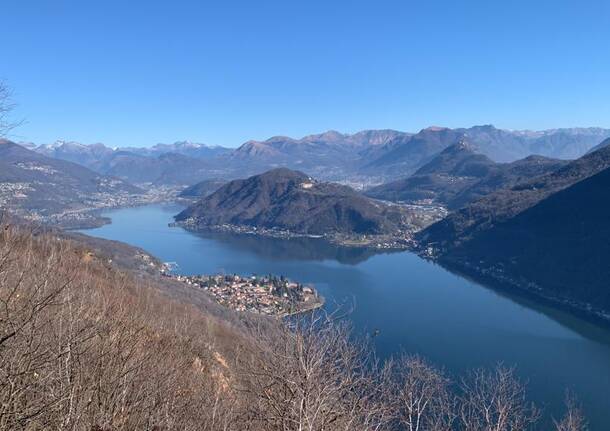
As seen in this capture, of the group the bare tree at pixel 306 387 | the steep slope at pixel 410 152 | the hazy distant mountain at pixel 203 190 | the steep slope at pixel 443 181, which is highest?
the steep slope at pixel 410 152

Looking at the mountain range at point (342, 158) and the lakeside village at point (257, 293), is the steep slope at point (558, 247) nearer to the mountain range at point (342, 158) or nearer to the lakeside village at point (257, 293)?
the lakeside village at point (257, 293)

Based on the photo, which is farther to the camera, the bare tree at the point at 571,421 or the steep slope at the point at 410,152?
the steep slope at the point at 410,152

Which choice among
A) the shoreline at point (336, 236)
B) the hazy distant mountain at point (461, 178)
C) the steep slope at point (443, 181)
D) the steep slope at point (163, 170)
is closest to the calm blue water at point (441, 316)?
the shoreline at point (336, 236)

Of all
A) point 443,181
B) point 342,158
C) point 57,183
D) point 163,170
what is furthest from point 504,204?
point 342,158

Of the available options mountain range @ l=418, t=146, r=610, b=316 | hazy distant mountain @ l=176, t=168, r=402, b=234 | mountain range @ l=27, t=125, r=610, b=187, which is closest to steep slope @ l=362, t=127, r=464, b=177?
mountain range @ l=27, t=125, r=610, b=187

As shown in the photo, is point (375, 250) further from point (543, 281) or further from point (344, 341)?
point (344, 341)

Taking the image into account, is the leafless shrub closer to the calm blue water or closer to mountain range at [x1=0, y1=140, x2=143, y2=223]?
the calm blue water
